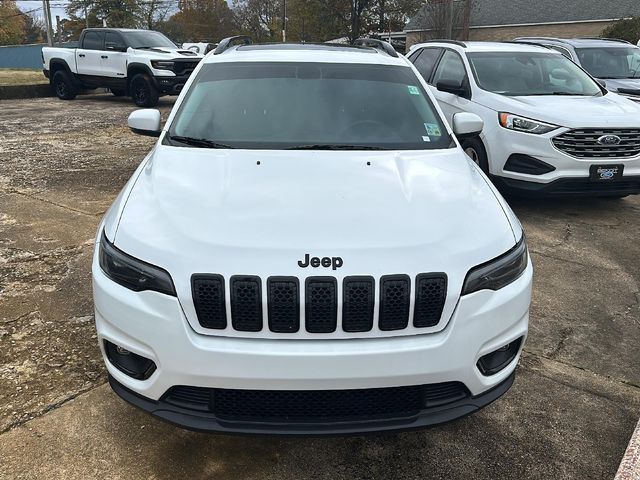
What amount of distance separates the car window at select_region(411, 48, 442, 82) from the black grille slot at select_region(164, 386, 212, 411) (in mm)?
6561

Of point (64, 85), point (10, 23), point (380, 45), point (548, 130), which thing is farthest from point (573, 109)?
point (10, 23)

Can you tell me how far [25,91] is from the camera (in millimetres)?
16391

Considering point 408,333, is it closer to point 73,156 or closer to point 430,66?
point 430,66

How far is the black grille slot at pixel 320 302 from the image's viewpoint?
2023 millimetres

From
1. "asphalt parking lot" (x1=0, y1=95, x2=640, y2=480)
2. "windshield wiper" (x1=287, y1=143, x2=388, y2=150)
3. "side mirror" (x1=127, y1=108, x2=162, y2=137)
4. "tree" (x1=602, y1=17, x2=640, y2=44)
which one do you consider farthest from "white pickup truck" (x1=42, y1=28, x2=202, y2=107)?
"tree" (x1=602, y1=17, x2=640, y2=44)

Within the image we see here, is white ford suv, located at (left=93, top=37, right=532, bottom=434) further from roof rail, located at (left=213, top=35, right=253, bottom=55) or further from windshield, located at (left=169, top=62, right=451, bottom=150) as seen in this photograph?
roof rail, located at (left=213, top=35, right=253, bottom=55)

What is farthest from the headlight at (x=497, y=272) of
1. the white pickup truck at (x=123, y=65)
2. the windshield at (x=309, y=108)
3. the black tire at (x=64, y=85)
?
the black tire at (x=64, y=85)

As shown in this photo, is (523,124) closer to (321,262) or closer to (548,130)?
(548,130)

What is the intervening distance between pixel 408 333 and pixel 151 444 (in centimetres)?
128

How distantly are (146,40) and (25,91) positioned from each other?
458 centimetres

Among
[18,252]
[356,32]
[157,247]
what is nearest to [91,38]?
[18,252]

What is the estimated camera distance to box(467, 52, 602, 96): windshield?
6.60 meters

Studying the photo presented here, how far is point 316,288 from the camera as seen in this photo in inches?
80.0

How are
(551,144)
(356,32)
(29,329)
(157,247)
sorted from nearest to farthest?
(157,247) < (29,329) < (551,144) < (356,32)
